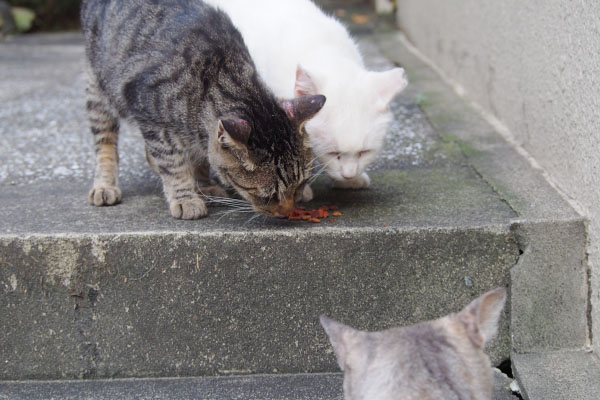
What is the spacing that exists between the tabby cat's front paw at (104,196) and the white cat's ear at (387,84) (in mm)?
1307

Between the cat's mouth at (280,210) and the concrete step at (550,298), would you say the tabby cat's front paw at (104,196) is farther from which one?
the concrete step at (550,298)

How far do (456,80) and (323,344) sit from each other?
2942 mm

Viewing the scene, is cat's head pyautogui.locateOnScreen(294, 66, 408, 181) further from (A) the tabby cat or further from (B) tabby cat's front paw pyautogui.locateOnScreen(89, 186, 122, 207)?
(B) tabby cat's front paw pyautogui.locateOnScreen(89, 186, 122, 207)

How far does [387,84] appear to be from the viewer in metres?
2.87

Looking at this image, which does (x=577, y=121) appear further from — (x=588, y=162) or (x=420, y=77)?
(x=420, y=77)

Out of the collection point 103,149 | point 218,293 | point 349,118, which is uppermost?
point 349,118

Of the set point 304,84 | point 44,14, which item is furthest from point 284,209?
point 44,14

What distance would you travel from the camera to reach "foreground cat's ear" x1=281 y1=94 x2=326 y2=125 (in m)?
2.57

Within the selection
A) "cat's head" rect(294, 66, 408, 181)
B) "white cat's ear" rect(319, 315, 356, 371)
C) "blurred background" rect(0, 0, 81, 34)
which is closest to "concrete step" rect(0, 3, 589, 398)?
"cat's head" rect(294, 66, 408, 181)

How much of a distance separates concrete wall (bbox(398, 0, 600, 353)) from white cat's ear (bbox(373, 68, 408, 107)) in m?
0.68

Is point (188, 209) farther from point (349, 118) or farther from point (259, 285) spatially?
point (349, 118)

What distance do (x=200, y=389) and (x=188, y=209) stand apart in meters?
0.75

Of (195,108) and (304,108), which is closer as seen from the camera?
(304,108)

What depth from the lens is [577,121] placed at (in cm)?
258
